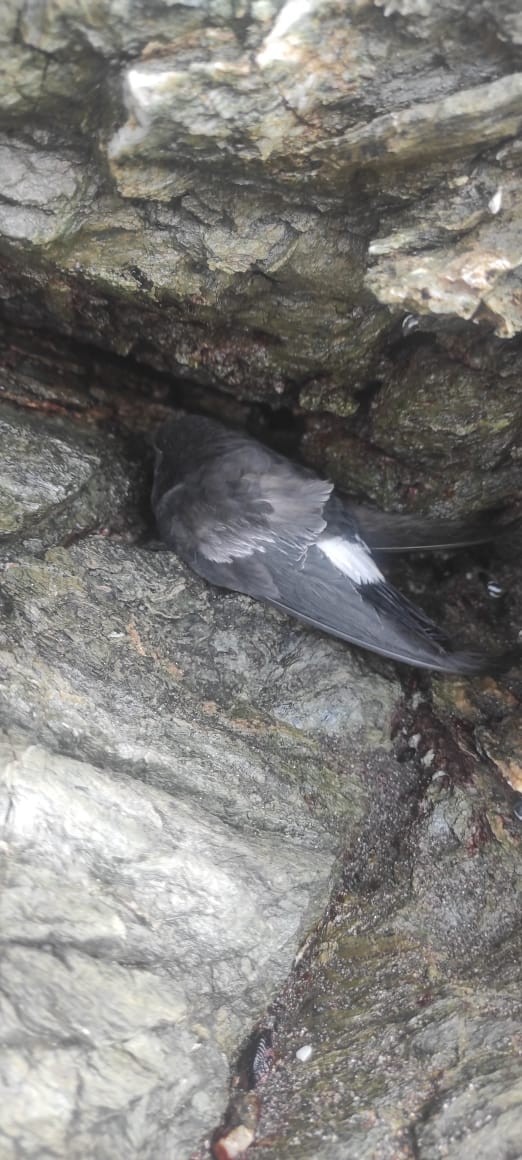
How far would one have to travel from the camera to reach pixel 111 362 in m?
2.87

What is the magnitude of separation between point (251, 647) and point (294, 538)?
1.36ft

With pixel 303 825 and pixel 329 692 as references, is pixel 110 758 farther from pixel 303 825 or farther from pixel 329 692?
pixel 329 692

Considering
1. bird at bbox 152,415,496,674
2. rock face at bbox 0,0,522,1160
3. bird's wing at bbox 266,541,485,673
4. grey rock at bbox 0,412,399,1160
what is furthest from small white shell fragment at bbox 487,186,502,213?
grey rock at bbox 0,412,399,1160

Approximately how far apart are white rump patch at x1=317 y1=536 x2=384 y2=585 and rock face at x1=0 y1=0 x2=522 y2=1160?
286 millimetres

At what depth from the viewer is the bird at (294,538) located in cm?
250

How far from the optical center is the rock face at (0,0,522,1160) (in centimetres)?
163

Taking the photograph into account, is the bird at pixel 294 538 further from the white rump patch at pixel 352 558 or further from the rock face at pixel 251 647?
the rock face at pixel 251 647

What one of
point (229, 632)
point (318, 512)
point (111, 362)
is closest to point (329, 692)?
point (229, 632)

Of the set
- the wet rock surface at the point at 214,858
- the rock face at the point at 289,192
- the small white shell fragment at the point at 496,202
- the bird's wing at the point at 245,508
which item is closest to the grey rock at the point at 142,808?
the wet rock surface at the point at 214,858

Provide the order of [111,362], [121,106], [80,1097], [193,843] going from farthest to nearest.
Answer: [111,362] → [193,843] → [121,106] → [80,1097]

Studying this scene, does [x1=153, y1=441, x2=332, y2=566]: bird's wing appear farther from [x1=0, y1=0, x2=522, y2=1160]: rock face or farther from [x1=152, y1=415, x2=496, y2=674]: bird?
[x1=0, y1=0, x2=522, y2=1160]: rock face

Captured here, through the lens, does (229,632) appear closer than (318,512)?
Yes

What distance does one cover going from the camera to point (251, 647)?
2451 mm

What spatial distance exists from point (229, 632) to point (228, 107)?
1374 mm
